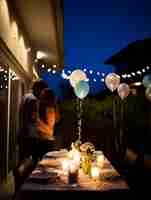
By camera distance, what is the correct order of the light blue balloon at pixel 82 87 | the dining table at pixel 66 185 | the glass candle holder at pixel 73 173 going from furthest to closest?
the light blue balloon at pixel 82 87
the glass candle holder at pixel 73 173
the dining table at pixel 66 185

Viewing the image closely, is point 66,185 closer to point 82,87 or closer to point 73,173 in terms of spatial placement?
point 73,173

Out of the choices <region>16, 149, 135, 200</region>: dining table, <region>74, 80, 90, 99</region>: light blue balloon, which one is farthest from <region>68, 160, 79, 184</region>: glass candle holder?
<region>74, 80, 90, 99</region>: light blue balloon

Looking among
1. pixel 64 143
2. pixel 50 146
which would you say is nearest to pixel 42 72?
pixel 64 143

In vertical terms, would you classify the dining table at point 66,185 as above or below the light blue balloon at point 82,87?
below

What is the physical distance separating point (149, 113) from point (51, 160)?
872 centimetres

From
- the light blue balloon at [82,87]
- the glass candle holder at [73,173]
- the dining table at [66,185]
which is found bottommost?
the dining table at [66,185]

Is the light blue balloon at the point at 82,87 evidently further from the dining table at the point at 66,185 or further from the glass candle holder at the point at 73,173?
the glass candle holder at the point at 73,173

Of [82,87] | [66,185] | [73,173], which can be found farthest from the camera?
[82,87]

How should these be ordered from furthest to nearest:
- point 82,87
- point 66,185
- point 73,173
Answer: point 82,87 → point 73,173 → point 66,185

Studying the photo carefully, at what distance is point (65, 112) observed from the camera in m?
13.8

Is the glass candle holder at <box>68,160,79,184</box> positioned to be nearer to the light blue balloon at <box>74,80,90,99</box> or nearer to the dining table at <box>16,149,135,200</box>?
the dining table at <box>16,149,135,200</box>

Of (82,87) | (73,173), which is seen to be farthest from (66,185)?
(82,87)

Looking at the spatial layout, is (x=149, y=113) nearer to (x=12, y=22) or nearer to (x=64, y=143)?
→ (x=64, y=143)

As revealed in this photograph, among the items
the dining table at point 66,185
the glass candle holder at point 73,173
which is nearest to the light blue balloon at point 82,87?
the dining table at point 66,185
